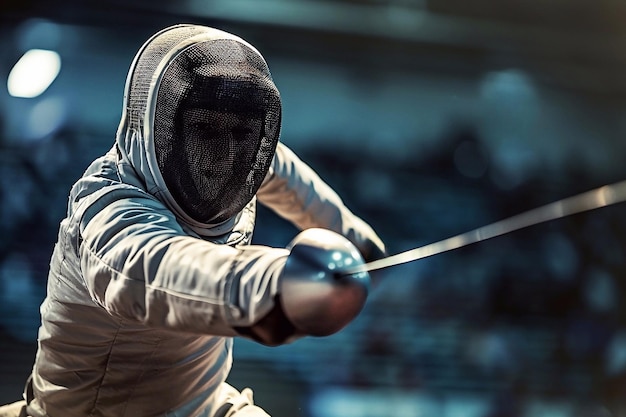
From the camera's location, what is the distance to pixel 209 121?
1183 millimetres

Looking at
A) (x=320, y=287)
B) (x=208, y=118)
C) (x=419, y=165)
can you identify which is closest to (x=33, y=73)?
(x=419, y=165)

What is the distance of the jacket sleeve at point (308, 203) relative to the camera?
5.43 ft

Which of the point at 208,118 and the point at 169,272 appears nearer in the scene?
the point at 169,272

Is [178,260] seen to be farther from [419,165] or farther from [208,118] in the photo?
[419,165]

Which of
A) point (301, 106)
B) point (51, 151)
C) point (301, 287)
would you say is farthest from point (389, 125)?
point (301, 287)

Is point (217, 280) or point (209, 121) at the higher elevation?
point (209, 121)

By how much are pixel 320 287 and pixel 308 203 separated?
0.96m

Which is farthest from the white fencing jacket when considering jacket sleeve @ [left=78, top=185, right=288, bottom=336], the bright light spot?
the bright light spot

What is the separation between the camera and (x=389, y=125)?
12.9 ft

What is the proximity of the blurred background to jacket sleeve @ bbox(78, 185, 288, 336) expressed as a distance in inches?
78.4

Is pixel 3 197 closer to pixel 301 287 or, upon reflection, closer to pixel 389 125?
pixel 389 125

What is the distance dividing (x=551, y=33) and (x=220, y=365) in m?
3.46

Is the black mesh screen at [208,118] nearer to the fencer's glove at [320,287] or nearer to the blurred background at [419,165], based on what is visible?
the fencer's glove at [320,287]

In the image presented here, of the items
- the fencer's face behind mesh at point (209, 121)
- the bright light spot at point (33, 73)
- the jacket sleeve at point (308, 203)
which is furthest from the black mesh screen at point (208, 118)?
the bright light spot at point (33, 73)
